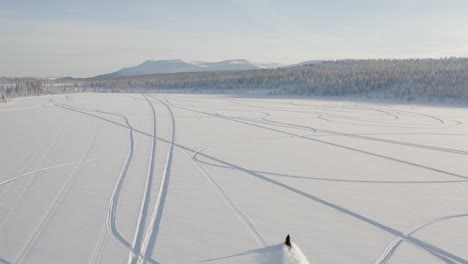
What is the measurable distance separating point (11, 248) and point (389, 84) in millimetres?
46585

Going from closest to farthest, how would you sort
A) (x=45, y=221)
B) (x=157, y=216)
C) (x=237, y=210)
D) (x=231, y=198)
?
(x=45, y=221), (x=157, y=216), (x=237, y=210), (x=231, y=198)

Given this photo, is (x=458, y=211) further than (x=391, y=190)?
No

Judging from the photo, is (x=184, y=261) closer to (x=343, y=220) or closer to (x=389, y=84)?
(x=343, y=220)

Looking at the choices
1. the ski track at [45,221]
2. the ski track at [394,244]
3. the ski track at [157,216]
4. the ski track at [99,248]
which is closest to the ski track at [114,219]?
the ski track at [99,248]

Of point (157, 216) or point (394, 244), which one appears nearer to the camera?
point (394, 244)

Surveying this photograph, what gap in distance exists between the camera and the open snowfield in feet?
17.4

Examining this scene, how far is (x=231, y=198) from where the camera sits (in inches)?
296

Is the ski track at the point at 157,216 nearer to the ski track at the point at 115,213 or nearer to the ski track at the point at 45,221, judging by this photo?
the ski track at the point at 115,213

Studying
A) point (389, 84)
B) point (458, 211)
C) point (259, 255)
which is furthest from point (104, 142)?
point (389, 84)

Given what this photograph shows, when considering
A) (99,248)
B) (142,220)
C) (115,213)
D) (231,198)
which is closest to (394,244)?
(231,198)

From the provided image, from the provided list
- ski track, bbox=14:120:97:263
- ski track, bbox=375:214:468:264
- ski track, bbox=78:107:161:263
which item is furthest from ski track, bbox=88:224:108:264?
ski track, bbox=375:214:468:264

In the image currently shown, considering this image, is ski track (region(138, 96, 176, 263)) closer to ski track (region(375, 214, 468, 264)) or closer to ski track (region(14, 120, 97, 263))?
ski track (region(14, 120, 97, 263))

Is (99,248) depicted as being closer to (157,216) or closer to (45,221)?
(157,216)

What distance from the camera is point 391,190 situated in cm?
813
